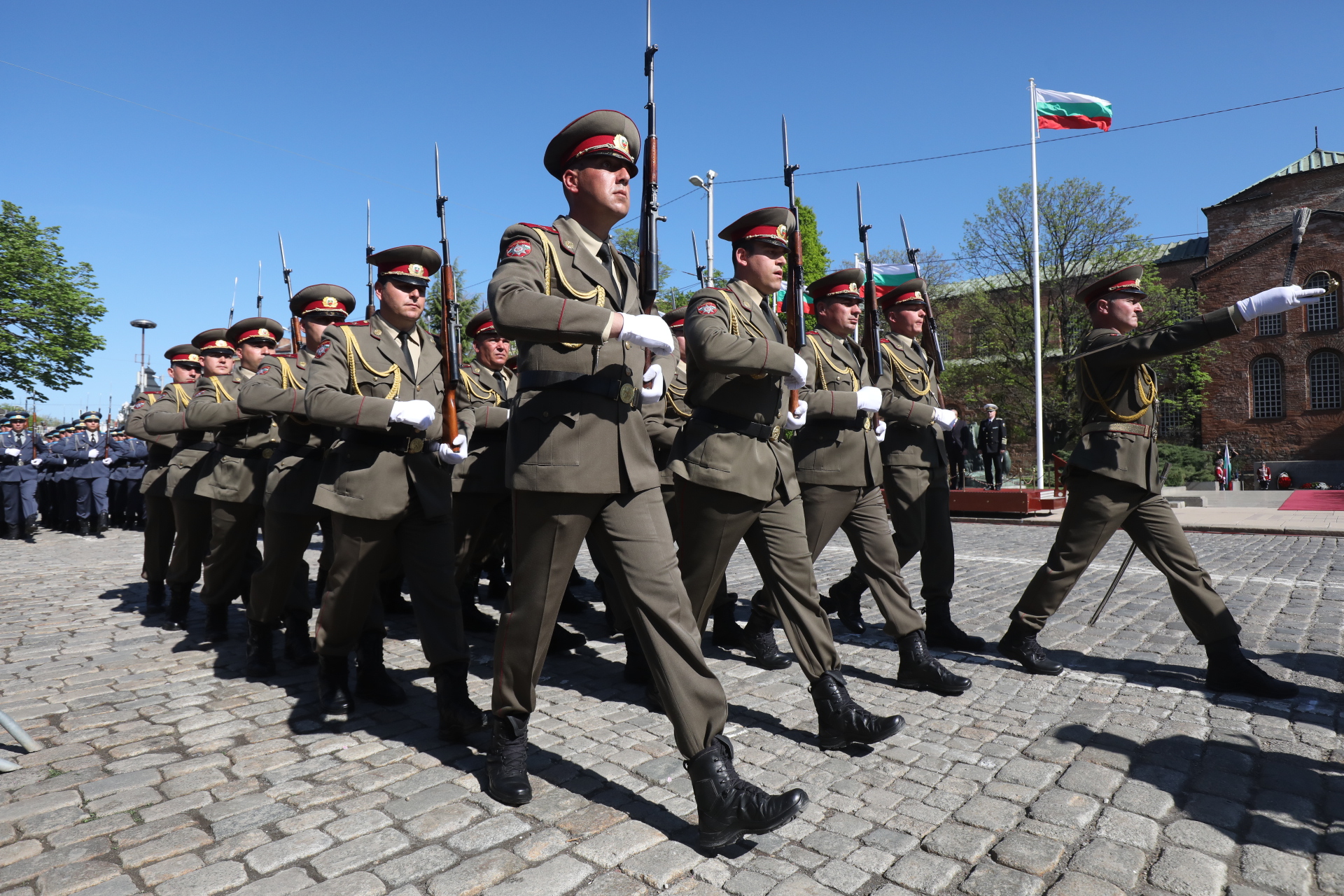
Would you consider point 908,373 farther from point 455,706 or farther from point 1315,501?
point 1315,501

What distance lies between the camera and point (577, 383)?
3016 mm

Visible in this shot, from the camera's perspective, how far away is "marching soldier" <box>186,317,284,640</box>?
211 inches

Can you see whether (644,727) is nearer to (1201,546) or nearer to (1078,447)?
(1078,447)

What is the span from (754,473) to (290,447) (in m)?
2.56

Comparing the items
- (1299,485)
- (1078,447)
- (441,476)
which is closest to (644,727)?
(441,476)

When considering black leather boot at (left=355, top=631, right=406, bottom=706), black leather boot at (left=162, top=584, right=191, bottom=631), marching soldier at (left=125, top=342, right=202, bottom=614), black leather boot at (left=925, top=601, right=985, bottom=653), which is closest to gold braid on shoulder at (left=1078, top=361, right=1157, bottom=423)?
black leather boot at (left=925, top=601, right=985, bottom=653)

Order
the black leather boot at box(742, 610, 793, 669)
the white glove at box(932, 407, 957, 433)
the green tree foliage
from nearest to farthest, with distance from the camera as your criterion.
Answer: the black leather boot at box(742, 610, 793, 669)
the white glove at box(932, 407, 957, 433)
the green tree foliage

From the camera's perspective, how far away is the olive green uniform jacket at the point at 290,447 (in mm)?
4508

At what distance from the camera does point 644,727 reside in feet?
12.9

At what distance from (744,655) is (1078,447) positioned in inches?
88.5

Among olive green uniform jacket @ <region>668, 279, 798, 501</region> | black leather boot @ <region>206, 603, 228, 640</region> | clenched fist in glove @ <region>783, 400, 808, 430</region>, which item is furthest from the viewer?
black leather boot @ <region>206, 603, 228, 640</region>

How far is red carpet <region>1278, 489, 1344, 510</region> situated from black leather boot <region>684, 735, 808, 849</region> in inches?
749

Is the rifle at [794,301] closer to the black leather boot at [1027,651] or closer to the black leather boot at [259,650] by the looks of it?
the black leather boot at [1027,651]

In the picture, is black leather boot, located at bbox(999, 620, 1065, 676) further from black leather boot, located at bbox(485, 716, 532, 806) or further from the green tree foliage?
the green tree foliage
